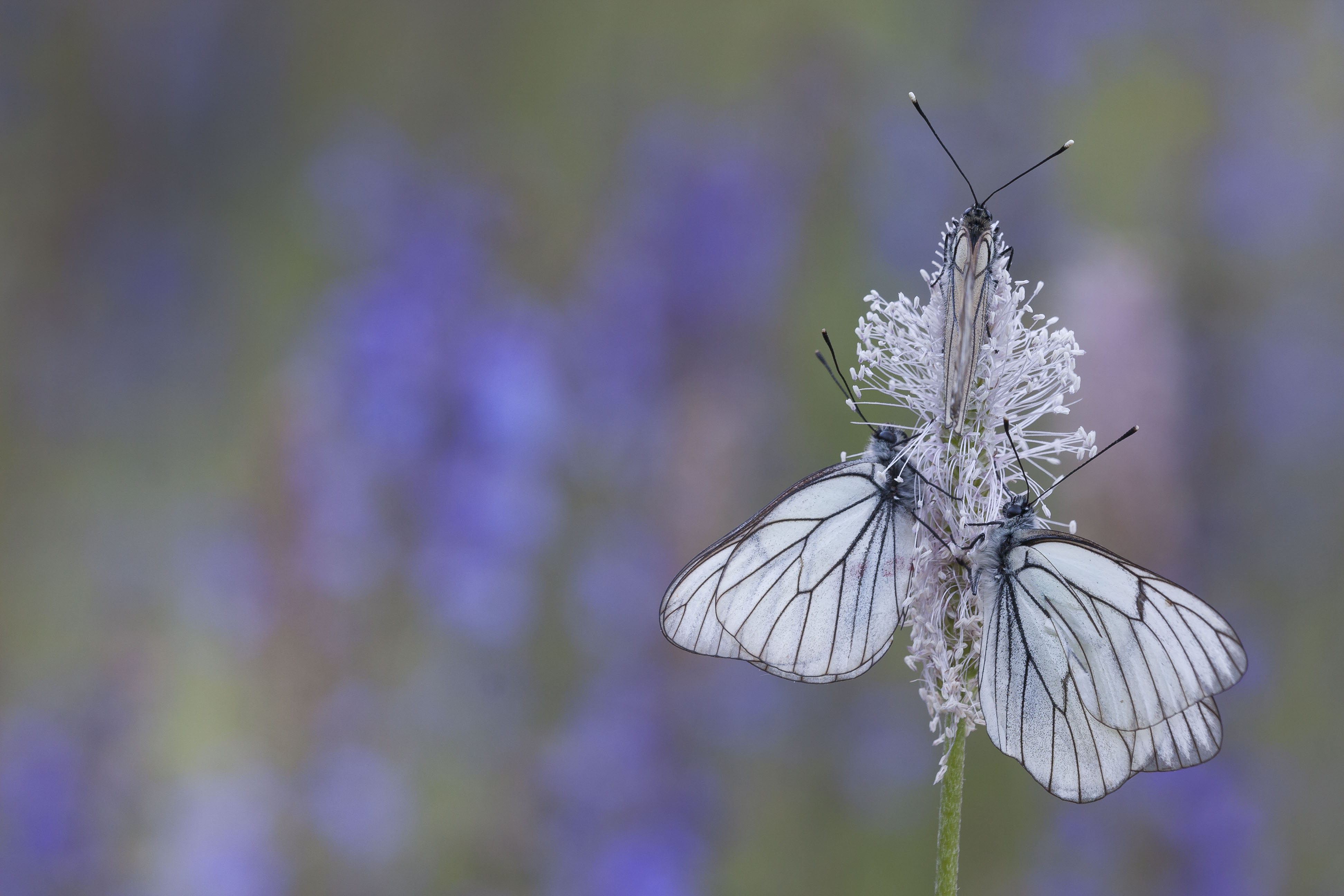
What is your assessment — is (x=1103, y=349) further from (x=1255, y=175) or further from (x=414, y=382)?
(x=414, y=382)

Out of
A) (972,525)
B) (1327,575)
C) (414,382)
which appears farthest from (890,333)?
(1327,575)

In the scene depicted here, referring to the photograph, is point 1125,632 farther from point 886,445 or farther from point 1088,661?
point 886,445

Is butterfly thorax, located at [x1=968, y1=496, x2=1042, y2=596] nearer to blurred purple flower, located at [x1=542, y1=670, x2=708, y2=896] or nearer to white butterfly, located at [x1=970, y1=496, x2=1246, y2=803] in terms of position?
white butterfly, located at [x1=970, y1=496, x2=1246, y2=803]

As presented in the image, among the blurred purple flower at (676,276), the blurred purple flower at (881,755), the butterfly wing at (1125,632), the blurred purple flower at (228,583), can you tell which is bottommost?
the butterfly wing at (1125,632)

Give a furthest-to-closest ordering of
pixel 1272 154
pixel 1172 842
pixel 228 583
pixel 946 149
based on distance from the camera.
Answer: pixel 1272 154 < pixel 228 583 < pixel 1172 842 < pixel 946 149

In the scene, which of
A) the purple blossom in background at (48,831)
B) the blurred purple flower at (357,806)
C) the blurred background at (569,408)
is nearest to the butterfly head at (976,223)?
the blurred background at (569,408)

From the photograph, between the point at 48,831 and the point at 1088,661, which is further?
the point at 48,831

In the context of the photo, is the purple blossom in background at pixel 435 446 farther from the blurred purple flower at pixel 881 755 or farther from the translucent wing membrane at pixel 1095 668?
the translucent wing membrane at pixel 1095 668

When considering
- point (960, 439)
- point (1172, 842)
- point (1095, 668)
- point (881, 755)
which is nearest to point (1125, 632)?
point (1095, 668)
